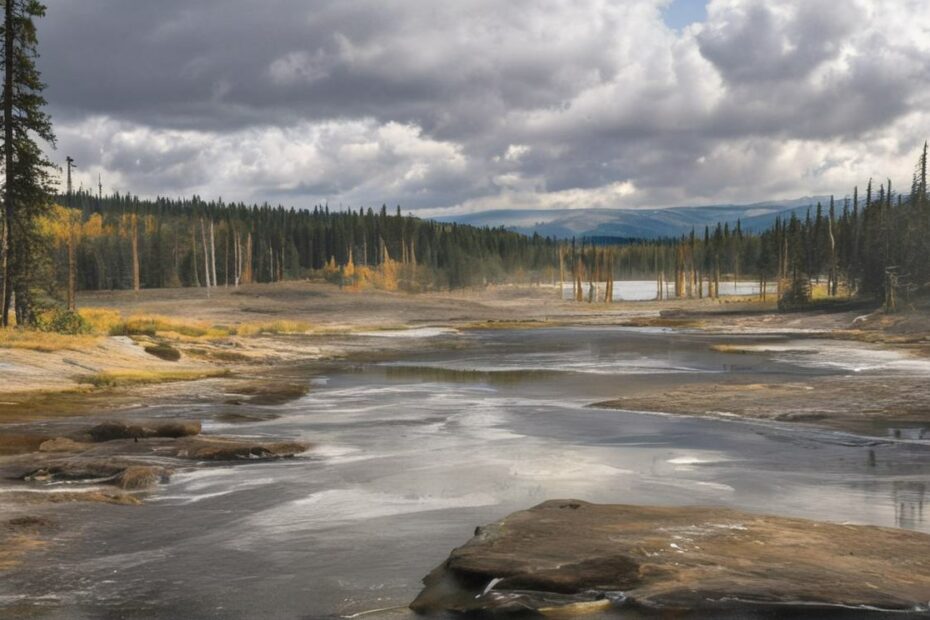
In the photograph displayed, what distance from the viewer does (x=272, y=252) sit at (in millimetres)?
165875

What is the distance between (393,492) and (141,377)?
2188 centimetres

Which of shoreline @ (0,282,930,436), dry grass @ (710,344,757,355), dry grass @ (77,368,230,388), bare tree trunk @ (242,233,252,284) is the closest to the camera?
shoreline @ (0,282,930,436)

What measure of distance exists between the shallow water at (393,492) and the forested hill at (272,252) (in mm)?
111437

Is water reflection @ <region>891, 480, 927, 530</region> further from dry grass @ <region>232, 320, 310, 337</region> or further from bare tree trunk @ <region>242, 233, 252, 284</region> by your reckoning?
bare tree trunk @ <region>242, 233, 252, 284</region>

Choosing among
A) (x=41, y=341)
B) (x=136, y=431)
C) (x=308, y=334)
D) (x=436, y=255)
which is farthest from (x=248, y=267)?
(x=136, y=431)

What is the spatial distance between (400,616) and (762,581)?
392cm

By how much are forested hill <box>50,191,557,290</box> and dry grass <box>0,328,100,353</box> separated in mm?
98243

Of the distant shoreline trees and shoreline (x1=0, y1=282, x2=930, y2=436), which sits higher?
the distant shoreline trees

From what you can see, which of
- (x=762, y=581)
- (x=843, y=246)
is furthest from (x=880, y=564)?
(x=843, y=246)

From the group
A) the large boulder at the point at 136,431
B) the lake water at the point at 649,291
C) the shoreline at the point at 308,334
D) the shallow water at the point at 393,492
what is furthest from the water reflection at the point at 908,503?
the lake water at the point at 649,291

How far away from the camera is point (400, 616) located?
937 centimetres

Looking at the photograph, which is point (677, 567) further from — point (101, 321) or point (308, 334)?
point (308, 334)

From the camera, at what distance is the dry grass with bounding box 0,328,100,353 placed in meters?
34.1

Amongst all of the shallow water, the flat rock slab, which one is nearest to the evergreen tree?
the shallow water
